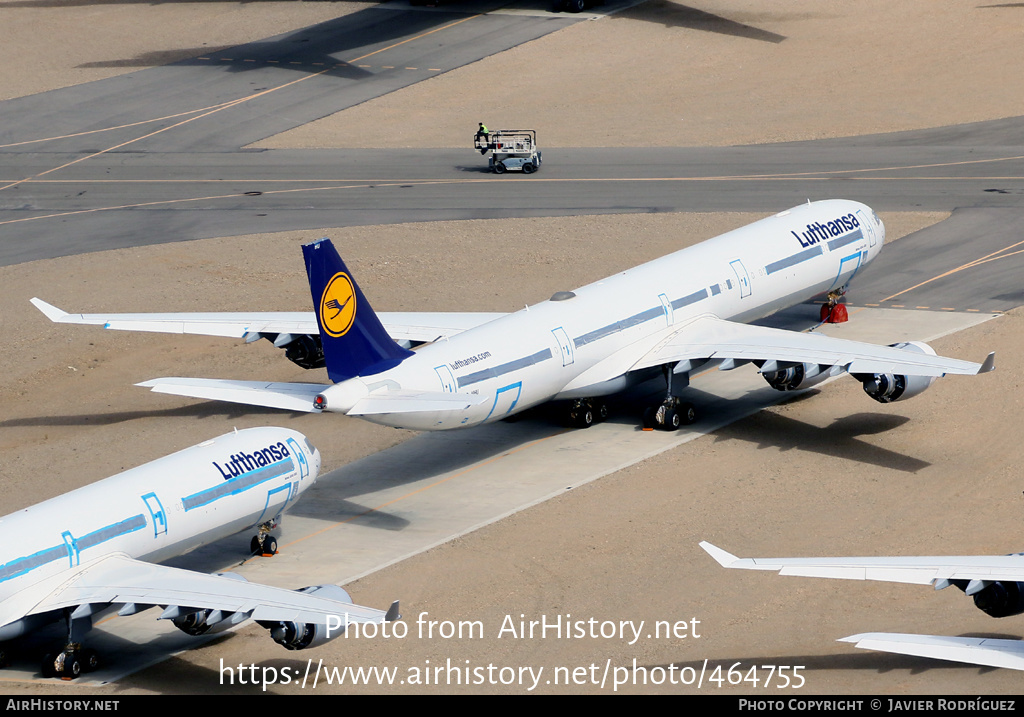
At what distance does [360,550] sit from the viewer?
37938 mm

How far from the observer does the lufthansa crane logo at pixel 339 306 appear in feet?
125

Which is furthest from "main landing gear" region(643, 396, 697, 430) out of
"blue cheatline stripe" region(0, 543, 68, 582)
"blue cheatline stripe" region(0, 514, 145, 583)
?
"blue cheatline stripe" region(0, 543, 68, 582)

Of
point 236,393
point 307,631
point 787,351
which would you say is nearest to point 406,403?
point 236,393

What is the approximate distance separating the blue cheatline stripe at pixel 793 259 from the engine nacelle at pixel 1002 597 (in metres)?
24.6

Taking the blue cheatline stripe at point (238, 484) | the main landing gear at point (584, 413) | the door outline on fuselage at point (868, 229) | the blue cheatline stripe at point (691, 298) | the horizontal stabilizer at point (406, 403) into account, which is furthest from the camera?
the door outline on fuselage at point (868, 229)

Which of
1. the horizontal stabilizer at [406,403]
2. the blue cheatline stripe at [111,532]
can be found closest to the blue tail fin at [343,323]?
the horizontal stabilizer at [406,403]

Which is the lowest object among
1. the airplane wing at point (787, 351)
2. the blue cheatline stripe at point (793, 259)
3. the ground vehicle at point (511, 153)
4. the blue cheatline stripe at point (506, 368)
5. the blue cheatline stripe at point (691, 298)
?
the airplane wing at point (787, 351)

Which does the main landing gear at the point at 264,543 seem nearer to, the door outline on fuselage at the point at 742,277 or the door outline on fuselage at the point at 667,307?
the door outline on fuselage at the point at 667,307

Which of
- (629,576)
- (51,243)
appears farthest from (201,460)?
(51,243)

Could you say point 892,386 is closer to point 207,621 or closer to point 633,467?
point 633,467

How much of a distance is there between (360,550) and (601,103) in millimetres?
54980

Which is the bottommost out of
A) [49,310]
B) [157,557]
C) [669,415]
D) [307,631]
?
[669,415]

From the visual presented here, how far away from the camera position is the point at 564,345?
43844 mm

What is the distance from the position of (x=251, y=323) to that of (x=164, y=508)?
15.7m
